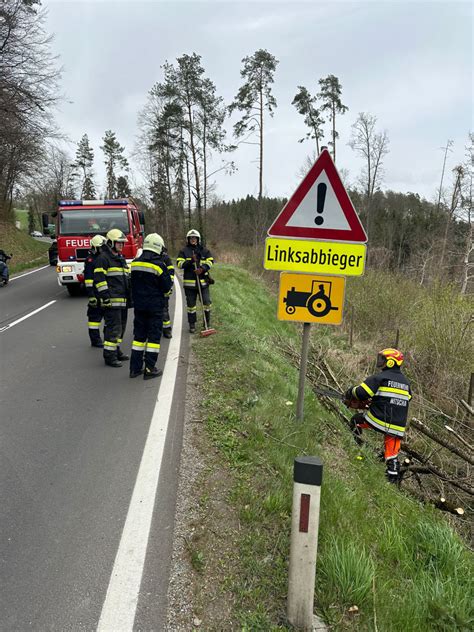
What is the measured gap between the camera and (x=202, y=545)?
2518mm

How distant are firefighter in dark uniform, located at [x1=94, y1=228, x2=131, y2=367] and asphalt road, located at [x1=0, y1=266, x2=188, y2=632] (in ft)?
1.27

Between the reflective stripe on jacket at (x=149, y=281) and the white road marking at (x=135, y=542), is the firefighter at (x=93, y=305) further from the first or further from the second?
the white road marking at (x=135, y=542)

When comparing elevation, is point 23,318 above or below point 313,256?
below

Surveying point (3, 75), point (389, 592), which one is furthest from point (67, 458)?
point (3, 75)

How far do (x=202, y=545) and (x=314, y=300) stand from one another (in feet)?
6.58

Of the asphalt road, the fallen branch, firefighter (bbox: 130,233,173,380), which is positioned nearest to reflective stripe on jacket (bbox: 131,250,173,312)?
firefighter (bbox: 130,233,173,380)

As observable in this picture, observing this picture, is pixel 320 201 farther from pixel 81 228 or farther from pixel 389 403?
pixel 81 228

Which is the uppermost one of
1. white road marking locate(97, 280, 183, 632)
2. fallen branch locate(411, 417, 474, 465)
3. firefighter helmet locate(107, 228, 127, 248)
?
firefighter helmet locate(107, 228, 127, 248)

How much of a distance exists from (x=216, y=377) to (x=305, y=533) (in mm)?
3500

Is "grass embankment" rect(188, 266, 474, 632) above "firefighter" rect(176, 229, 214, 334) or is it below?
below

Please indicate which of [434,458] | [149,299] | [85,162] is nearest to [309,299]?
[149,299]

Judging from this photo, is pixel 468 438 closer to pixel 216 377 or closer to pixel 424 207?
pixel 216 377

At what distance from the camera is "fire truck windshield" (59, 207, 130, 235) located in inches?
420

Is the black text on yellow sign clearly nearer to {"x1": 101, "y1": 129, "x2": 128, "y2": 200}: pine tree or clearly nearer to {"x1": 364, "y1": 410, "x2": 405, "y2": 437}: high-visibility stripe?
{"x1": 364, "y1": 410, "x2": 405, "y2": 437}: high-visibility stripe
